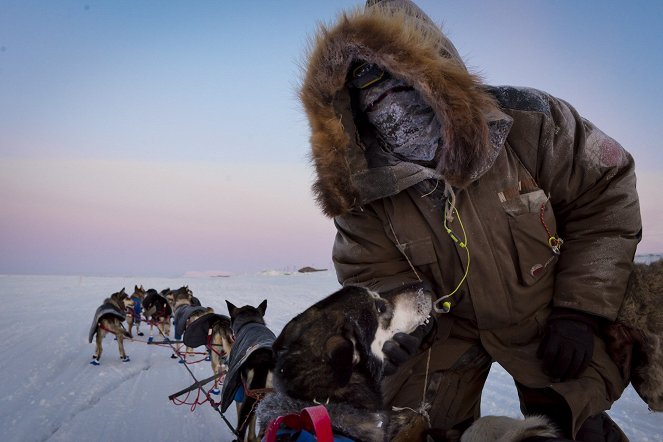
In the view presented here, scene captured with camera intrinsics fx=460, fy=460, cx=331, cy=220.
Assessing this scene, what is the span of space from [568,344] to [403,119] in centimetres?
110

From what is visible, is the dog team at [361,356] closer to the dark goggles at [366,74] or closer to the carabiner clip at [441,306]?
the carabiner clip at [441,306]

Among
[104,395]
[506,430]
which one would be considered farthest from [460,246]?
[104,395]

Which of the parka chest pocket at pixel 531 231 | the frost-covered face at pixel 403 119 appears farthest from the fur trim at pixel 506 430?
the frost-covered face at pixel 403 119

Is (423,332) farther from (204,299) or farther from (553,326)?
(204,299)

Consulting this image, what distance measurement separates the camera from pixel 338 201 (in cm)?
197

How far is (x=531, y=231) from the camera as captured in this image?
181 centimetres

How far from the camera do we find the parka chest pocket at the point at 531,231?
180cm

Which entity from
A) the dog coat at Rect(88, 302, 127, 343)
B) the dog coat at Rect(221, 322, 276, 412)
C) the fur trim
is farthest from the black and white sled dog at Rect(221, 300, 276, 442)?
the dog coat at Rect(88, 302, 127, 343)

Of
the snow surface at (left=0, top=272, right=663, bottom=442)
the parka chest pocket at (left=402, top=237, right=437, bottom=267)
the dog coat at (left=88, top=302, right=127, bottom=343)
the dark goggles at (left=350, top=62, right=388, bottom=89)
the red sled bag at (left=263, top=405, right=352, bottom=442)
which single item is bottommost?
the snow surface at (left=0, top=272, right=663, bottom=442)

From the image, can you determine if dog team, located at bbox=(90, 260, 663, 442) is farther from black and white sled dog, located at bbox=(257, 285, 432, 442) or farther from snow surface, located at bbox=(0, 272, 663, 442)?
snow surface, located at bbox=(0, 272, 663, 442)

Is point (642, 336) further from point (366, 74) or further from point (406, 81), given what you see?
point (366, 74)

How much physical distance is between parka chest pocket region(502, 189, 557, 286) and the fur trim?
2.32 feet

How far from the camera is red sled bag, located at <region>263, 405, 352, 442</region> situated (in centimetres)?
132

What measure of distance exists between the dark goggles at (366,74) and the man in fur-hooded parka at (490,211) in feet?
0.10
